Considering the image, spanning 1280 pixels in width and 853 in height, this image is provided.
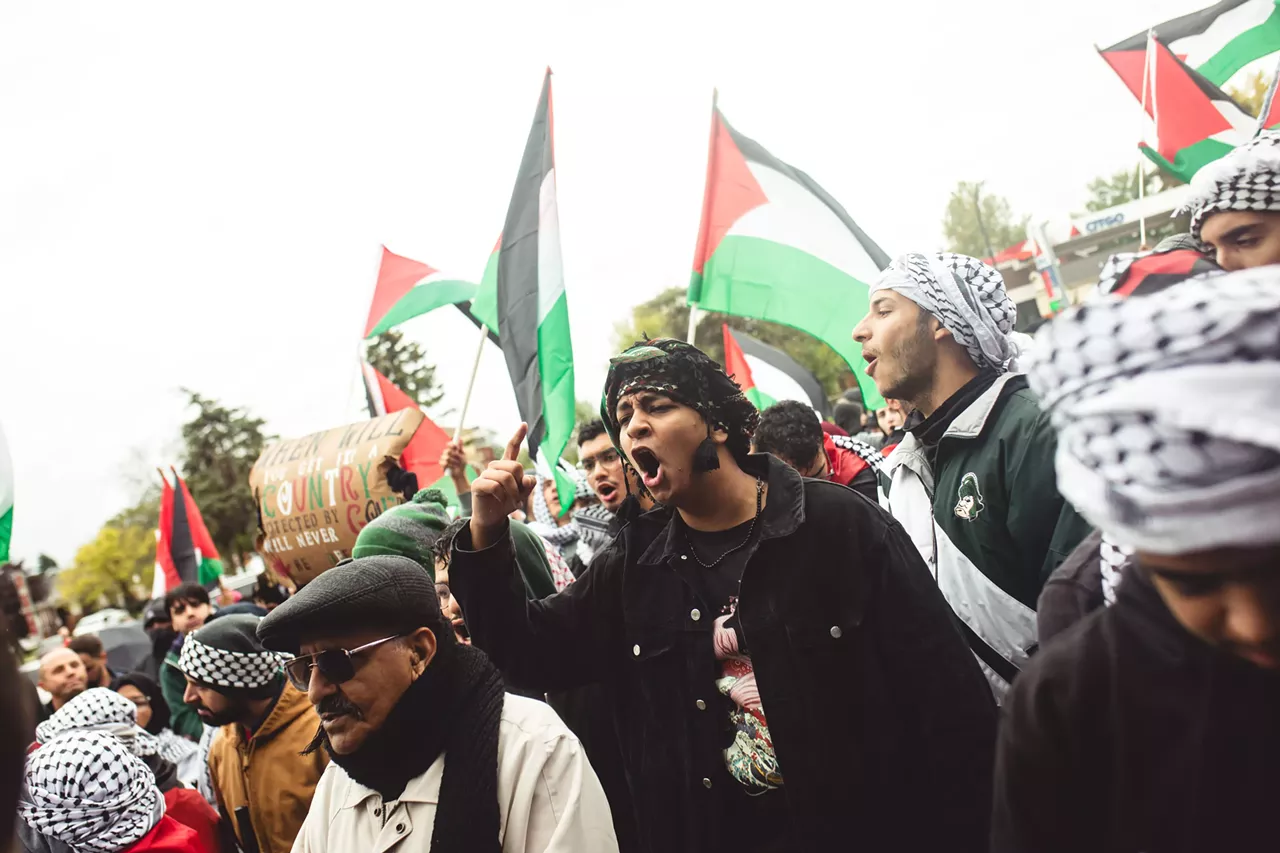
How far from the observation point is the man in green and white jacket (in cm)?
218

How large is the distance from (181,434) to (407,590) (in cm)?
4576

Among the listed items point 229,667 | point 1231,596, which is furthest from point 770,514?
point 229,667

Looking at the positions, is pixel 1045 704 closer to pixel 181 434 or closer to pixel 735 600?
pixel 735 600

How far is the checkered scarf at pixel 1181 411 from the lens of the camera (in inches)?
30.0

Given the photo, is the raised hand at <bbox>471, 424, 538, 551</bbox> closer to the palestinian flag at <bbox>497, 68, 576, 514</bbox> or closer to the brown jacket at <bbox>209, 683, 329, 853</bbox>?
the brown jacket at <bbox>209, 683, 329, 853</bbox>

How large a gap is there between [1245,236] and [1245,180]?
17 cm

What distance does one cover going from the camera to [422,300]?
21.9ft

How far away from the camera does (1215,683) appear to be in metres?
0.86

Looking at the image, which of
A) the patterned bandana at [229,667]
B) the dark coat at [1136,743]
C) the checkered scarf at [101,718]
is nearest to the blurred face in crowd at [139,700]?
the checkered scarf at [101,718]

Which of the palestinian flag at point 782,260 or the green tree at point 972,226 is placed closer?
the palestinian flag at point 782,260

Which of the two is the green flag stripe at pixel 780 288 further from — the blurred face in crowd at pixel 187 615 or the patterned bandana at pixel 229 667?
the blurred face in crowd at pixel 187 615

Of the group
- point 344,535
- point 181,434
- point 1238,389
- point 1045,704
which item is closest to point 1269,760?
point 1045,704

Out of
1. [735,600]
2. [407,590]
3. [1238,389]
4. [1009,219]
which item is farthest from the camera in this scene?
[1009,219]

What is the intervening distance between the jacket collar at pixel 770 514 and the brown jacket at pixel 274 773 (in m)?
1.78
